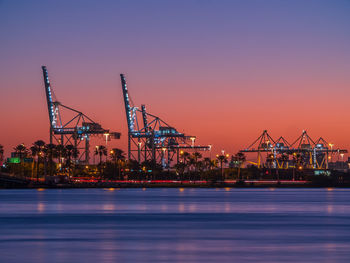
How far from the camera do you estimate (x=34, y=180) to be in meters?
183

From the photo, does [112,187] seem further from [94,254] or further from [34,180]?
[94,254]

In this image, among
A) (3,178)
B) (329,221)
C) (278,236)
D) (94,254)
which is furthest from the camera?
(3,178)

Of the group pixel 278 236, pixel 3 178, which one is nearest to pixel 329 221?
pixel 278 236

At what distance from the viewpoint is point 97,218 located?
5688cm

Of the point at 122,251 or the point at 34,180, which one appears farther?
the point at 34,180

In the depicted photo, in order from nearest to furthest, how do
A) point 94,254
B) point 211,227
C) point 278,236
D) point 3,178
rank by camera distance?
point 94,254, point 278,236, point 211,227, point 3,178

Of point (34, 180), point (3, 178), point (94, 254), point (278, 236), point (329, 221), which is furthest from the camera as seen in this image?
point (34, 180)

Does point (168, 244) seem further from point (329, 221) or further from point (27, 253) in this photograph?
point (329, 221)

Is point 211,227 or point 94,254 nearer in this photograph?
point 94,254

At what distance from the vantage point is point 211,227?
45719 millimetres

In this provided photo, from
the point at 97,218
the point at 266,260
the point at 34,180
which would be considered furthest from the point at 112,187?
the point at 266,260

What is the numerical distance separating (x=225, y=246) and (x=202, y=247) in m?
1.20

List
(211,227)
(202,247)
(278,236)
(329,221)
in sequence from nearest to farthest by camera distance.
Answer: (202,247) → (278,236) → (211,227) → (329,221)

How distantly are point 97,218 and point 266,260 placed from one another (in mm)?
31242
